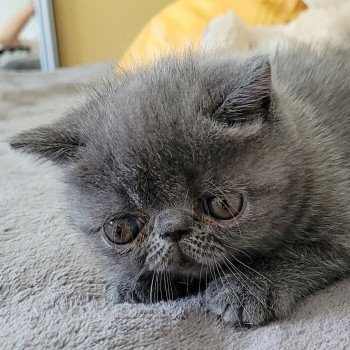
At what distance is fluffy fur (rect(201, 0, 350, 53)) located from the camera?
170 cm

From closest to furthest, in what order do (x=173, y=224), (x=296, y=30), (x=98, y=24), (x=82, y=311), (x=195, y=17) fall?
(x=173, y=224)
(x=82, y=311)
(x=296, y=30)
(x=195, y=17)
(x=98, y=24)

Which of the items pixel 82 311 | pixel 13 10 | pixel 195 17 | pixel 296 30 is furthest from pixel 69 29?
pixel 82 311

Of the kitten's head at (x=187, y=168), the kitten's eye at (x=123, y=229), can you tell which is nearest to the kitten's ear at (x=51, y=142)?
the kitten's head at (x=187, y=168)

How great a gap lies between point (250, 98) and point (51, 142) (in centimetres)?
33

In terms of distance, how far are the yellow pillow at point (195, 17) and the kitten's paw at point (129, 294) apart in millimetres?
1158

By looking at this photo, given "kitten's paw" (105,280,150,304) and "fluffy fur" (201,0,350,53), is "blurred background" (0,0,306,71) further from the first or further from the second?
"kitten's paw" (105,280,150,304)

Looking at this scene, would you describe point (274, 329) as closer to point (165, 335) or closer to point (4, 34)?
point (165, 335)

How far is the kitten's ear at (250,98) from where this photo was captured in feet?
2.84

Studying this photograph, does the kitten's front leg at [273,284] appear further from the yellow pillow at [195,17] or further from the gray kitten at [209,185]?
the yellow pillow at [195,17]

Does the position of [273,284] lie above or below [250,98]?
below

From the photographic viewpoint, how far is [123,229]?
934 millimetres

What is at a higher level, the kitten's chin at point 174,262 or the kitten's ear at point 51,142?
the kitten's ear at point 51,142

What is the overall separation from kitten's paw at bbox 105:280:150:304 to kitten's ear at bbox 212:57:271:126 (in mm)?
325

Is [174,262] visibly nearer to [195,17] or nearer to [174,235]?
[174,235]
